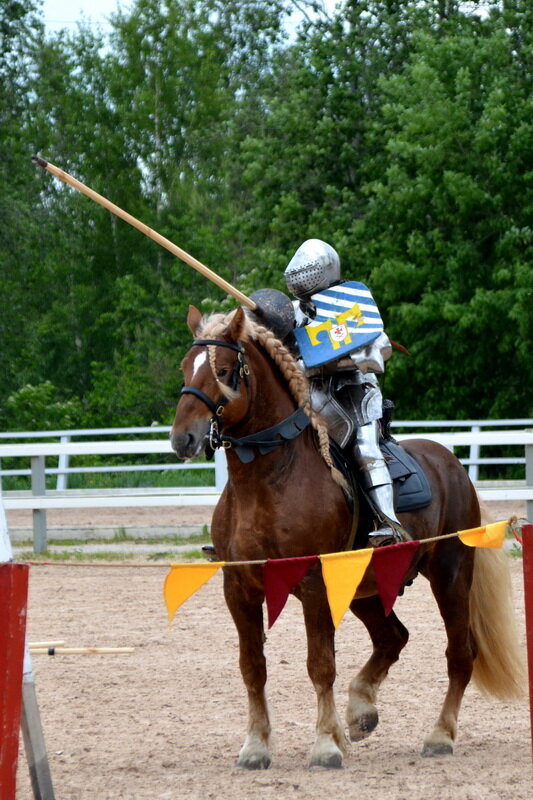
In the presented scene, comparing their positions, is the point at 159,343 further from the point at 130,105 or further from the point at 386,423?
the point at 386,423

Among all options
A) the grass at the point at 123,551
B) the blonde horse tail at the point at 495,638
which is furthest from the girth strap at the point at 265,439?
the grass at the point at 123,551

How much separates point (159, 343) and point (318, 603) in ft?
90.3

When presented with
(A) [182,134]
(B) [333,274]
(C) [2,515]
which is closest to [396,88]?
(A) [182,134]

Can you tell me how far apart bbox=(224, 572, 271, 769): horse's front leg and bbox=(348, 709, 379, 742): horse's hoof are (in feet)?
1.84

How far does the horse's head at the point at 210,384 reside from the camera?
493 centimetres

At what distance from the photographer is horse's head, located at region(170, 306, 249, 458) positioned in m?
4.93

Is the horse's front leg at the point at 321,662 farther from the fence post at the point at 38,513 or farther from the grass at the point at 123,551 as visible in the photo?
the fence post at the point at 38,513

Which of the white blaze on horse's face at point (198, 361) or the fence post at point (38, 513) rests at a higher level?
the white blaze on horse's face at point (198, 361)

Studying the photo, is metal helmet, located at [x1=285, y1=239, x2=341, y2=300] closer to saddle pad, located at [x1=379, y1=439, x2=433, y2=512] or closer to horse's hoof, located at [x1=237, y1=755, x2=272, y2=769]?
saddle pad, located at [x1=379, y1=439, x2=433, y2=512]

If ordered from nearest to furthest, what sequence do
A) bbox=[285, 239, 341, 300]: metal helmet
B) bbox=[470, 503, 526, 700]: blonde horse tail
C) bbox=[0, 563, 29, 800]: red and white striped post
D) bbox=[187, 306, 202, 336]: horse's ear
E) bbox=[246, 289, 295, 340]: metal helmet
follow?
1. bbox=[0, 563, 29, 800]: red and white striped post
2. bbox=[187, 306, 202, 336]: horse's ear
3. bbox=[246, 289, 295, 340]: metal helmet
4. bbox=[285, 239, 341, 300]: metal helmet
5. bbox=[470, 503, 526, 700]: blonde horse tail

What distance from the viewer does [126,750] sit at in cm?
569

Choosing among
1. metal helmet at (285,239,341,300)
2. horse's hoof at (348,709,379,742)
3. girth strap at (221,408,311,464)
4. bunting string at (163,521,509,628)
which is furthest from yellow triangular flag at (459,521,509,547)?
metal helmet at (285,239,341,300)

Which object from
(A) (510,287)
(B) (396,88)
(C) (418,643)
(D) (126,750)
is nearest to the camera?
(D) (126,750)

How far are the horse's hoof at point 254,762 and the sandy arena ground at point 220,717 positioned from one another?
0.18 ft
